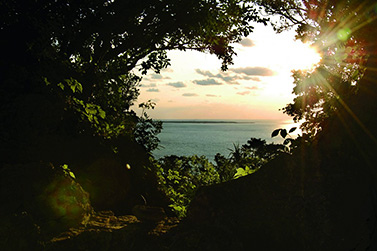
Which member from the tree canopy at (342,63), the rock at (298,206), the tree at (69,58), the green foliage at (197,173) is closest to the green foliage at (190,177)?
the green foliage at (197,173)

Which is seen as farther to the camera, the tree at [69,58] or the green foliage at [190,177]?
the green foliage at [190,177]

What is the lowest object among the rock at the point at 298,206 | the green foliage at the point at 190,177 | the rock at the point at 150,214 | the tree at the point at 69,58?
the green foliage at the point at 190,177

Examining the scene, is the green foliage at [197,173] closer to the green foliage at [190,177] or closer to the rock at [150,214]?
the green foliage at [190,177]

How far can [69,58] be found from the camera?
6777 mm

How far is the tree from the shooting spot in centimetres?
525

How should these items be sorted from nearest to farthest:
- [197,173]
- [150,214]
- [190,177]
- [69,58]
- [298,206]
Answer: [298,206]
[150,214]
[69,58]
[190,177]
[197,173]

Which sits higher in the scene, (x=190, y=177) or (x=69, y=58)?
(x=69, y=58)

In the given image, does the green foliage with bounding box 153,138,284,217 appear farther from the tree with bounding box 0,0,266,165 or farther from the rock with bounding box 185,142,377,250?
the rock with bounding box 185,142,377,250

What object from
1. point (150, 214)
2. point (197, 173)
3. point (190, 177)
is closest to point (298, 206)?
point (150, 214)

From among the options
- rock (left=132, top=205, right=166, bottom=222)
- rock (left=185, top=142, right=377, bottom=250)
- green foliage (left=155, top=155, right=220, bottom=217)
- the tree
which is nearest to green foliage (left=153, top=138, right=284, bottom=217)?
green foliage (left=155, top=155, right=220, bottom=217)

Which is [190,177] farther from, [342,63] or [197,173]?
[342,63]

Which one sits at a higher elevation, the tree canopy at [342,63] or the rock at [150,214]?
the tree canopy at [342,63]

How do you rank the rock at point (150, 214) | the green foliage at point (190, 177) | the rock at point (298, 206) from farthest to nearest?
the green foliage at point (190, 177) < the rock at point (150, 214) < the rock at point (298, 206)

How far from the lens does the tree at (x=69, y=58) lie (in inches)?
207
